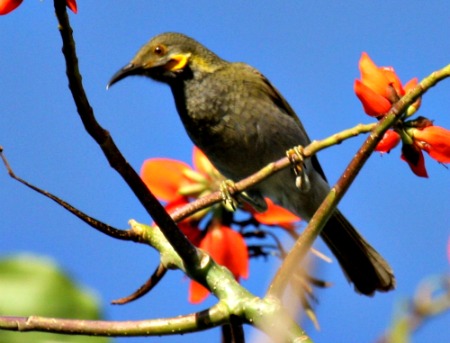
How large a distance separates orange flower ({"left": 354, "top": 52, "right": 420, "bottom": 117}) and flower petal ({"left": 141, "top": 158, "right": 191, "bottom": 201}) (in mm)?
1135

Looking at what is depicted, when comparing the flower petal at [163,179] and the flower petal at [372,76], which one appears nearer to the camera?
the flower petal at [372,76]

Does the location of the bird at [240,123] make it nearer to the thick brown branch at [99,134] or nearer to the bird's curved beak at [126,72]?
the bird's curved beak at [126,72]

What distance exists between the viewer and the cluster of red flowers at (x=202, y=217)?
8.14 ft

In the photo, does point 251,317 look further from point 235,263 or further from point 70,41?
point 235,263

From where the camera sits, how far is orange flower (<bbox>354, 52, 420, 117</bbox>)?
1.61m

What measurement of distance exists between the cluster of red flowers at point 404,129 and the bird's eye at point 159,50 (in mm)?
2759

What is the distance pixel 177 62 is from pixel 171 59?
0.06m

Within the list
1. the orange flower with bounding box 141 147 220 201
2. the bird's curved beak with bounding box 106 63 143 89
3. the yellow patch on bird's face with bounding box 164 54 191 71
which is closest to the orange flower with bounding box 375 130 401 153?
the orange flower with bounding box 141 147 220 201

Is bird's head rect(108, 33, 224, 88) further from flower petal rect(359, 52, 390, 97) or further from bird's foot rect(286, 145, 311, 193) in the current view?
flower petal rect(359, 52, 390, 97)

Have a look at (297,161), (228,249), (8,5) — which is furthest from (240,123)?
(8,5)

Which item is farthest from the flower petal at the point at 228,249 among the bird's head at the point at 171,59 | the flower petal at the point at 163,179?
the bird's head at the point at 171,59

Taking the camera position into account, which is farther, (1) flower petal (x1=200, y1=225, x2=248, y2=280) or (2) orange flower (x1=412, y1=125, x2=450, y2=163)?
(1) flower petal (x1=200, y1=225, x2=248, y2=280)

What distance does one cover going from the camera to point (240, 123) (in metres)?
4.29

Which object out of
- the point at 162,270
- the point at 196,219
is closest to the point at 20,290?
the point at 162,270
